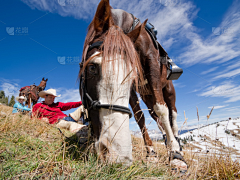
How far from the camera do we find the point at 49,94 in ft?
16.6

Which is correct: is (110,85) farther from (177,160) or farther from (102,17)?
(177,160)

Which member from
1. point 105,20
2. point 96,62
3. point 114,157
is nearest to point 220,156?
point 114,157

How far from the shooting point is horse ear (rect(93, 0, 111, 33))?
2080 mm

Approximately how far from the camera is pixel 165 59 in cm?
317

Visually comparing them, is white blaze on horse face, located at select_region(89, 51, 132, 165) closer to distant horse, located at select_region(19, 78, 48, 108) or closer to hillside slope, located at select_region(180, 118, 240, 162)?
hillside slope, located at select_region(180, 118, 240, 162)

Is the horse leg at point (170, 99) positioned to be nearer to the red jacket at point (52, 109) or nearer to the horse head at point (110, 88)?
the horse head at point (110, 88)

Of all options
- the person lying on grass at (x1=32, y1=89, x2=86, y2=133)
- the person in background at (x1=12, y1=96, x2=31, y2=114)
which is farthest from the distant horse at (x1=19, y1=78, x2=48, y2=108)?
the person lying on grass at (x1=32, y1=89, x2=86, y2=133)

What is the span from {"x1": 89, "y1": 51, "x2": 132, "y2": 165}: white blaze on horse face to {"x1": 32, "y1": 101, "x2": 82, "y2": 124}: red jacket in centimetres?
352

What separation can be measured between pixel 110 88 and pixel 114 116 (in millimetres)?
339

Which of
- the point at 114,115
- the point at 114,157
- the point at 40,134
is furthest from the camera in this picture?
the point at 40,134

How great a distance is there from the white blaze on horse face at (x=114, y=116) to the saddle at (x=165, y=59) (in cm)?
160

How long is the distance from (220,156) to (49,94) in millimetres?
5235

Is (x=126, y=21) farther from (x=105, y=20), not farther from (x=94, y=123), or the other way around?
(x=94, y=123)

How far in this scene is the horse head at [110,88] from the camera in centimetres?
139
